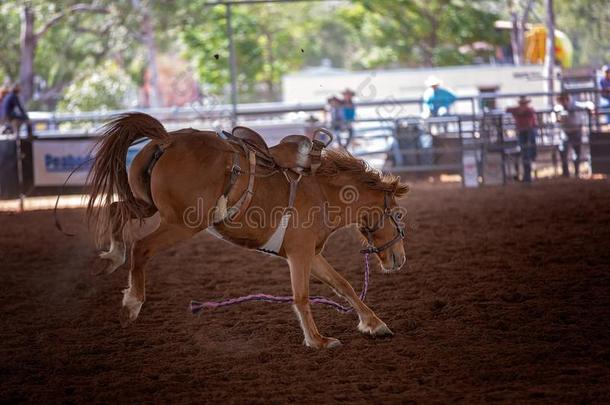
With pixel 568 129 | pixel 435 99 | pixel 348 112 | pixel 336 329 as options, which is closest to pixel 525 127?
pixel 568 129

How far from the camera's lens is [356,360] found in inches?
187

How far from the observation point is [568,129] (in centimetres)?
1570

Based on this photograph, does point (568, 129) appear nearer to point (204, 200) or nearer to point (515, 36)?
point (204, 200)

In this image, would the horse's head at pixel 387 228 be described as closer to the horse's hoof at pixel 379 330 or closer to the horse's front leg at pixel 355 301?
the horse's front leg at pixel 355 301

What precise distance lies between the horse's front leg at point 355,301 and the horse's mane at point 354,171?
0.60m

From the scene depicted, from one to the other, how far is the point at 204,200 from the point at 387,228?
4.48 ft

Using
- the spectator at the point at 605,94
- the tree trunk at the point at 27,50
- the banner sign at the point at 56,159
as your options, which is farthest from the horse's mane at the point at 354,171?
the tree trunk at the point at 27,50

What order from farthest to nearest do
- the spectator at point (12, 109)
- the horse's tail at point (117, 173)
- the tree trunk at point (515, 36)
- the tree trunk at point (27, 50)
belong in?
the tree trunk at point (515, 36)
the tree trunk at point (27, 50)
the spectator at point (12, 109)
the horse's tail at point (117, 173)

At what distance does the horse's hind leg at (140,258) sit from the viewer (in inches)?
189

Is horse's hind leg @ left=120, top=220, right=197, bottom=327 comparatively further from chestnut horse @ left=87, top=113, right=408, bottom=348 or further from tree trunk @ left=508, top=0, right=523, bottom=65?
tree trunk @ left=508, top=0, right=523, bottom=65

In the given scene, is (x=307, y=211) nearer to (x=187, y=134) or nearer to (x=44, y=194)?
(x=187, y=134)

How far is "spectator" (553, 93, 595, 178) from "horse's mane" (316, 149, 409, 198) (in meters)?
10.8

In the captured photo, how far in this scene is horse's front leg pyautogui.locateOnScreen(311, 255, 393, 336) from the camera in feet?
17.5

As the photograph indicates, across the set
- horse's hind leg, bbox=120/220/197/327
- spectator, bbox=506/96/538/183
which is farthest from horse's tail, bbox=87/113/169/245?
spectator, bbox=506/96/538/183
